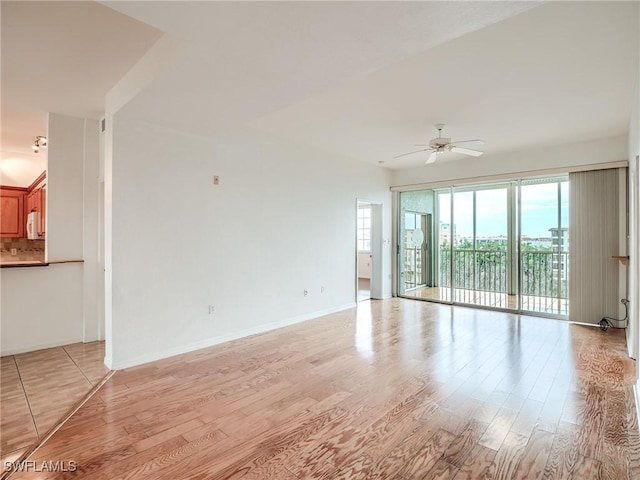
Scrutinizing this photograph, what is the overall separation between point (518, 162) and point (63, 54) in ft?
21.5

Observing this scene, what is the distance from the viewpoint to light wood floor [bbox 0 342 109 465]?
92.0 inches

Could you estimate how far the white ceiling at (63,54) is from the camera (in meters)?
2.33

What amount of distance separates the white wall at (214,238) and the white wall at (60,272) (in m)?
1.24

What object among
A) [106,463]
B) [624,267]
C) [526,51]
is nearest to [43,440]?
[106,463]

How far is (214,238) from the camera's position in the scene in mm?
4316

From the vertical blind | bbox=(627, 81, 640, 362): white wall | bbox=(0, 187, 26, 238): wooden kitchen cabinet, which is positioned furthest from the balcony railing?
bbox=(0, 187, 26, 238): wooden kitchen cabinet

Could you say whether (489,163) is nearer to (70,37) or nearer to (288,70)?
(288,70)

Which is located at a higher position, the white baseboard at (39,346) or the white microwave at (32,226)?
the white microwave at (32,226)

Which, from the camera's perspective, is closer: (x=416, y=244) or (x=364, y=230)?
(x=416, y=244)

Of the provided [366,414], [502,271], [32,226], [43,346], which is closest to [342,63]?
[366,414]

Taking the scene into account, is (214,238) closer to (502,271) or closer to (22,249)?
(22,249)

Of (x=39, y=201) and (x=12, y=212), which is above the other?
(x=39, y=201)

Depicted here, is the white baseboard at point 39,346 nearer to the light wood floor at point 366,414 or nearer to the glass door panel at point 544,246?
the light wood floor at point 366,414

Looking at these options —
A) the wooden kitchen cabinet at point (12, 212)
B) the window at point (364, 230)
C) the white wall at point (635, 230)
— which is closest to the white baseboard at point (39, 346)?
the wooden kitchen cabinet at point (12, 212)
